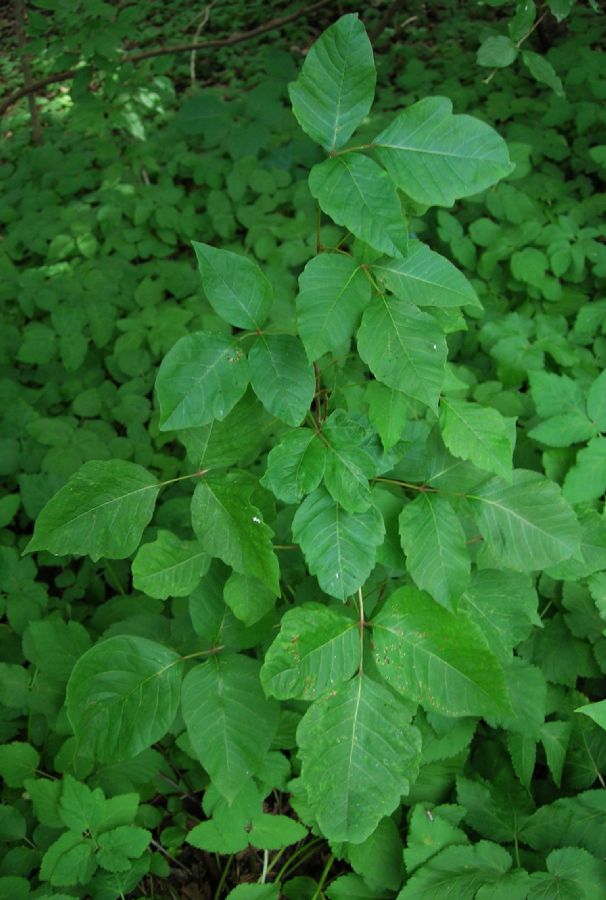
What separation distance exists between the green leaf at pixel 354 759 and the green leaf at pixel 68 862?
81 cm

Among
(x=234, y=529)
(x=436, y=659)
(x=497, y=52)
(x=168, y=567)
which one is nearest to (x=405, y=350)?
(x=234, y=529)

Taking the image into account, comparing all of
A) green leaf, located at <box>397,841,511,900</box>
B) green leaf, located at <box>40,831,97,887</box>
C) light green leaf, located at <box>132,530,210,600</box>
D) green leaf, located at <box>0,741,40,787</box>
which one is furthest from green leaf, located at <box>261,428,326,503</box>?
green leaf, located at <box>0,741,40,787</box>

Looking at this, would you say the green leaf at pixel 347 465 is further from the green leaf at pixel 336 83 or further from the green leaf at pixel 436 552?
the green leaf at pixel 336 83

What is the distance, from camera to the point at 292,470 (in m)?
1.14

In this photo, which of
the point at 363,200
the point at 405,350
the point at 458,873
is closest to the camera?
the point at 363,200

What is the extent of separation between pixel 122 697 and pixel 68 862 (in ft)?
2.22

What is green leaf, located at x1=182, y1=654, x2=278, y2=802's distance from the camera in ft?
4.21

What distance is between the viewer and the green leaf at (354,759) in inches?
46.0

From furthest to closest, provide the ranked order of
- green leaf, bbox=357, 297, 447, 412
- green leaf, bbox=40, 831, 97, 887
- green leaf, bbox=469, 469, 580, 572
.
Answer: green leaf, bbox=40, 831, 97, 887, green leaf, bbox=469, 469, 580, 572, green leaf, bbox=357, 297, 447, 412

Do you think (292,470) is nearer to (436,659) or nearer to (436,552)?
(436,552)

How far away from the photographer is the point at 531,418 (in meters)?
2.38

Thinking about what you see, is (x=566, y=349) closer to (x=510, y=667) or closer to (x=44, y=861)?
(x=510, y=667)

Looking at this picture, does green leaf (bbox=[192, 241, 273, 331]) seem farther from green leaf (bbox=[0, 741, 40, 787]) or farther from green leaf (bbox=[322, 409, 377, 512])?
green leaf (bbox=[0, 741, 40, 787])

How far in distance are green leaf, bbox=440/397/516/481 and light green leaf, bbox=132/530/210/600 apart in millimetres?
575
